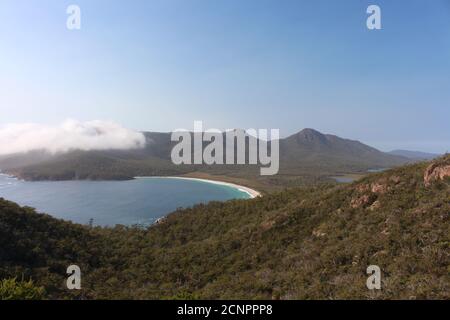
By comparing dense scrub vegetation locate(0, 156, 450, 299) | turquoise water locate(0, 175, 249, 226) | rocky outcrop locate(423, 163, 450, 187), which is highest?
rocky outcrop locate(423, 163, 450, 187)

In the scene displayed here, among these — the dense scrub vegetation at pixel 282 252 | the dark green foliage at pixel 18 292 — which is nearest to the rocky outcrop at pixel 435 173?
the dense scrub vegetation at pixel 282 252

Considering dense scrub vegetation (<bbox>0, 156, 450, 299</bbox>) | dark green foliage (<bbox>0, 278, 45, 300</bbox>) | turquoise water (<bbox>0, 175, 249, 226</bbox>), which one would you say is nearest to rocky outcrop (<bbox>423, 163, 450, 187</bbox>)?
dense scrub vegetation (<bbox>0, 156, 450, 299</bbox>)

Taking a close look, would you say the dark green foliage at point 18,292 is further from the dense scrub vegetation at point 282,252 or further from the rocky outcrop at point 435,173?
the rocky outcrop at point 435,173

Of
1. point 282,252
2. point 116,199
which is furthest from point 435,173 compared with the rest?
point 116,199

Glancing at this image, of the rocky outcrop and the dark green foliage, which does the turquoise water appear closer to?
the dark green foliage

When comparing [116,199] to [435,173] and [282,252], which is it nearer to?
[282,252]

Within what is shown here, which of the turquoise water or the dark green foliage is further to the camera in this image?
the turquoise water
